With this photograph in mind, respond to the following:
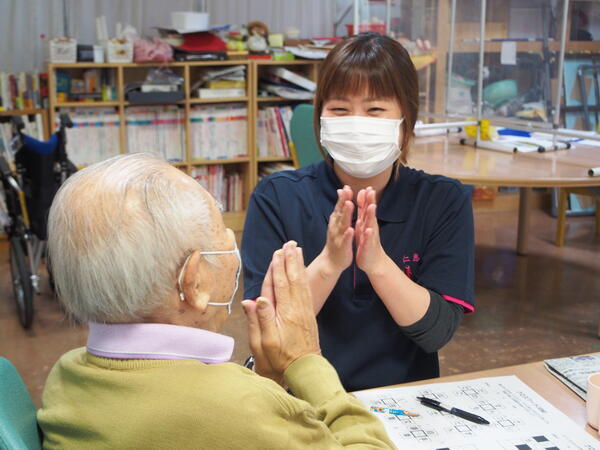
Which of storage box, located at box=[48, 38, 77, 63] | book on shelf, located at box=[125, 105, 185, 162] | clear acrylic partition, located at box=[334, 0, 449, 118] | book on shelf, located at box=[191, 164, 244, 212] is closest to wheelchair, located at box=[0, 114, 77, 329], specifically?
storage box, located at box=[48, 38, 77, 63]

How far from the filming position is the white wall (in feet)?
15.3

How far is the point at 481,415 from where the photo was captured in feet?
3.91

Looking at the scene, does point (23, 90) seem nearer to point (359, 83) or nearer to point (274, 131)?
point (274, 131)

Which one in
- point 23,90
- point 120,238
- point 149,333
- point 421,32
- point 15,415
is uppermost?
point 421,32

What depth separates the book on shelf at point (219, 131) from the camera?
16.2 ft

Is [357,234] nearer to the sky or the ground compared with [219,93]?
nearer to the ground

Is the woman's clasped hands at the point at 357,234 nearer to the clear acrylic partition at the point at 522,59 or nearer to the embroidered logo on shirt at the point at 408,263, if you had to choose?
the embroidered logo on shirt at the point at 408,263

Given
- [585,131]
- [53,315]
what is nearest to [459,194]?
[585,131]

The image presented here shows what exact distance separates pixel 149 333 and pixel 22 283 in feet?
9.08

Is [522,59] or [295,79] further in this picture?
[295,79]

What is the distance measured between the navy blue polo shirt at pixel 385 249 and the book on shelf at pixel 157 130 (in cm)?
332

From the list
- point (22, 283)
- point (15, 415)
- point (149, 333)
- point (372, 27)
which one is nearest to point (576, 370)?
point (149, 333)

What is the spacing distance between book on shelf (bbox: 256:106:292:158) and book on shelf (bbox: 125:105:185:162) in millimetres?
572

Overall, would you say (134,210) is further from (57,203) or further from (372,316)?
(372,316)
